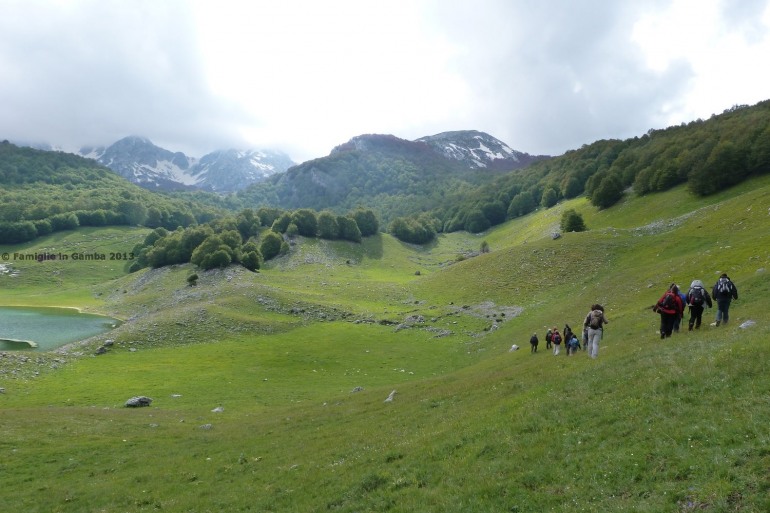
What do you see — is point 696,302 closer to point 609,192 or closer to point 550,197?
point 609,192

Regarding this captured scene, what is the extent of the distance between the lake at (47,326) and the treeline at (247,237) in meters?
31.0

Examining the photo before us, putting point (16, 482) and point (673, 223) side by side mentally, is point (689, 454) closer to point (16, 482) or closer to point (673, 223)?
point (16, 482)

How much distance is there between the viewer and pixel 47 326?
274 feet

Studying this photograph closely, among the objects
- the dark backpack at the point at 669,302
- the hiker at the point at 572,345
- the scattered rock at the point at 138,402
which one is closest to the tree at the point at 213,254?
the scattered rock at the point at 138,402

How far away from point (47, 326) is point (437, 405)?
8938 cm

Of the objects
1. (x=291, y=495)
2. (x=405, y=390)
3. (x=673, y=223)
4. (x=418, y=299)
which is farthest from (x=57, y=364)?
(x=673, y=223)

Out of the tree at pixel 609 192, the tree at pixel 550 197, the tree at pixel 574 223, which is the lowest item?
the tree at pixel 574 223

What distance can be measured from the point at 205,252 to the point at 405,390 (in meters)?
104

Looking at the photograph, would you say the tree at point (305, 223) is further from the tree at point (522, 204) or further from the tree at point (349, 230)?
the tree at point (522, 204)

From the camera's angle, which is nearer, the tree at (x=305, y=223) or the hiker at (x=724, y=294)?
the hiker at (x=724, y=294)

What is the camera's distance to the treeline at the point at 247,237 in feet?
409

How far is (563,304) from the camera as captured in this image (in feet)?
193

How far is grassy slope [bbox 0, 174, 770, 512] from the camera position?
12.3 meters

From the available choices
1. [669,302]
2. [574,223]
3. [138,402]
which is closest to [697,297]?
[669,302]
